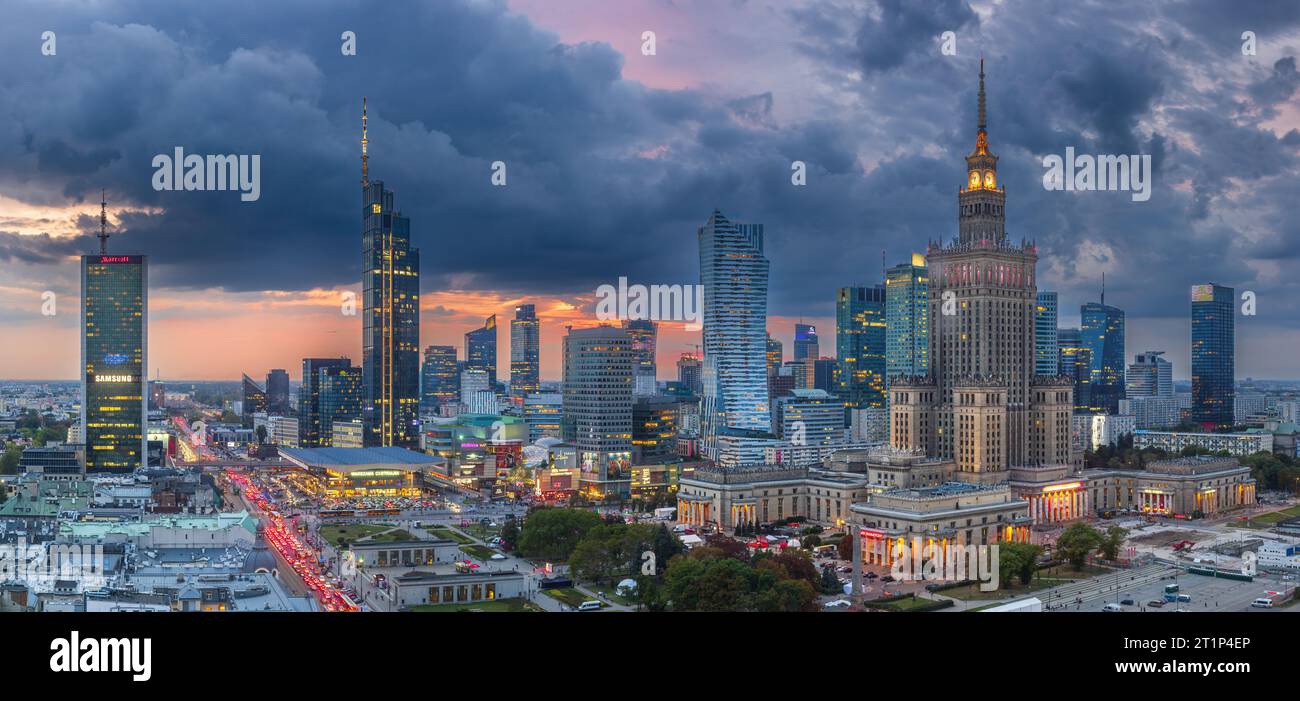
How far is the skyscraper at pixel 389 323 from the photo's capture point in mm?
83938

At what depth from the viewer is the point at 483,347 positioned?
13012 centimetres

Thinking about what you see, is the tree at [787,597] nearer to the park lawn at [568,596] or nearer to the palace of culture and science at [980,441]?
the park lawn at [568,596]

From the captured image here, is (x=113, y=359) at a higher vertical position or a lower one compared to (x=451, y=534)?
higher

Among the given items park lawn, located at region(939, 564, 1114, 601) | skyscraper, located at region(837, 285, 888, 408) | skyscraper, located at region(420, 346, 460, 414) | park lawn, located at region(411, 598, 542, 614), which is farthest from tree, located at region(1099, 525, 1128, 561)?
skyscraper, located at region(420, 346, 460, 414)

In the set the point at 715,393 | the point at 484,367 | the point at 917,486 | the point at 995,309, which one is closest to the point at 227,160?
the point at 917,486

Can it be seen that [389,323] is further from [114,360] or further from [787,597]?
[787,597]

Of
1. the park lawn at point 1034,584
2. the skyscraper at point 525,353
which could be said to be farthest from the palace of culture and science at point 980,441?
the skyscraper at point 525,353

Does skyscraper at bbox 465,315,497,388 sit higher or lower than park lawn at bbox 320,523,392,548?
higher

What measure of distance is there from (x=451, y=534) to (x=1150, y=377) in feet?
270

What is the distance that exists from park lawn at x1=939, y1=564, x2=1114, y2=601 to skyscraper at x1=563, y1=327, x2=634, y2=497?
2926cm

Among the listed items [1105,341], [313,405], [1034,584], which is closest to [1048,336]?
[1105,341]

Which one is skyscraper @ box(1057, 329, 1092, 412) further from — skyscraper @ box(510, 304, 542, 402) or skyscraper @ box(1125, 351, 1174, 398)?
skyscraper @ box(510, 304, 542, 402)

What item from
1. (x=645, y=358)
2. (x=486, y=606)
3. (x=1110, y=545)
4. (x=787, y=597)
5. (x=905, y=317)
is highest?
(x=905, y=317)

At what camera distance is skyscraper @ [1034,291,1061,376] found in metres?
88.2
